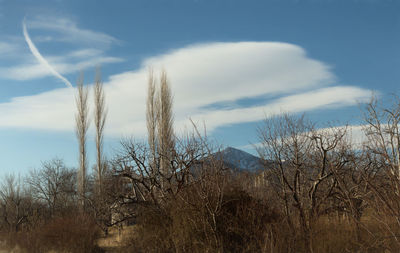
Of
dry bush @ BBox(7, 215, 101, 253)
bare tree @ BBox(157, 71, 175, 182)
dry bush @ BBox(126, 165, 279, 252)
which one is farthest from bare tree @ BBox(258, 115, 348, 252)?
bare tree @ BBox(157, 71, 175, 182)

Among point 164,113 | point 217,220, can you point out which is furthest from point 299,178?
point 164,113

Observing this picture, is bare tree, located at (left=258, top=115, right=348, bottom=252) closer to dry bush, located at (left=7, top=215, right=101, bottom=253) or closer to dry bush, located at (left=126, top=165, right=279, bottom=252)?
dry bush, located at (left=126, top=165, right=279, bottom=252)

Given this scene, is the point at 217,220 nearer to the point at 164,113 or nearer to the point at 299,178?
the point at 299,178

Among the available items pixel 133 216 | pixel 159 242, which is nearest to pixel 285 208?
pixel 159 242

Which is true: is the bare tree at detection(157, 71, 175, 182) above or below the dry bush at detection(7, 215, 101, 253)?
above

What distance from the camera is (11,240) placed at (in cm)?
2173

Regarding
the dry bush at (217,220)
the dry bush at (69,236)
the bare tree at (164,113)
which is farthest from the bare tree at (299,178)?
the bare tree at (164,113)

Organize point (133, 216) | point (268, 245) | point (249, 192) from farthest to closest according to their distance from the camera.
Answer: point (133, 216)
point (249, 192)
point (268, 245)

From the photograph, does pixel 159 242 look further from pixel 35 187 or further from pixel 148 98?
pixel 35 187

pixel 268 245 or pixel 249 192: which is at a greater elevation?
pixel 249 192

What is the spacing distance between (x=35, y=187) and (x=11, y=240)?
15158 mm

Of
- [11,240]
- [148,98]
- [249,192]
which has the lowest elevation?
[11,240]

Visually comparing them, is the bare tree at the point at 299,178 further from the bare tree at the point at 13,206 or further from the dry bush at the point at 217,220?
the bare tree at the point at 13,206

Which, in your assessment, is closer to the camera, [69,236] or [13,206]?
[69,236]
